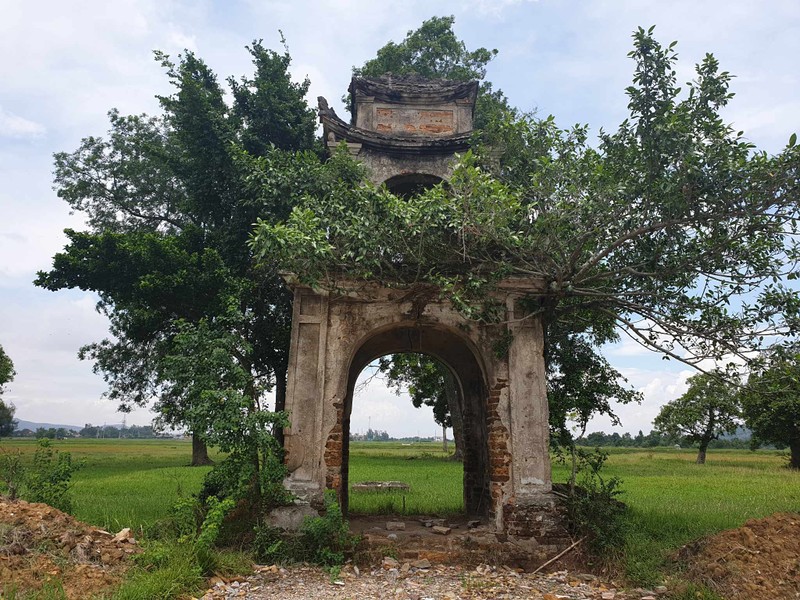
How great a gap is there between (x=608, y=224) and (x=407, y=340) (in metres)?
4.18

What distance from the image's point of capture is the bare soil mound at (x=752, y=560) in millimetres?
5945

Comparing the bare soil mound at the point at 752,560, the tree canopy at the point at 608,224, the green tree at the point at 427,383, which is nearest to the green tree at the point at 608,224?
the tree canopy at the point at 608,224

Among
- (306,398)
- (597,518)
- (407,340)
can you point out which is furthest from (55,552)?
(597,518)

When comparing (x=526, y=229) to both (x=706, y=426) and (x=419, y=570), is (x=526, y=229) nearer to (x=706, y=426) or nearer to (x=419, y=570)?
(x=419, y=570)

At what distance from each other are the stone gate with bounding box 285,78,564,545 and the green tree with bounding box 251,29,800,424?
0.43 meters

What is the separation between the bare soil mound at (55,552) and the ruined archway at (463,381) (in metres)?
3.92

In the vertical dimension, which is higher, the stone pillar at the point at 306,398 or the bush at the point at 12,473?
the stone pillar at the point at 306,398

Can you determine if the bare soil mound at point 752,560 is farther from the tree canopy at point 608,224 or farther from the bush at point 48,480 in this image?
the bush at point 48,480

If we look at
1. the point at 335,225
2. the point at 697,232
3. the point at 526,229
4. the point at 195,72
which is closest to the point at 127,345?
the point at 195,72

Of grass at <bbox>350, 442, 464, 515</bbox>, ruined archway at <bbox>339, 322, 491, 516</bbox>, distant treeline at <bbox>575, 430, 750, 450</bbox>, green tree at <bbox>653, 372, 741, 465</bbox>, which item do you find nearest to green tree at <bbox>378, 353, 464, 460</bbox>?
grass at <bbox>350, 442, 464, 515</bbox>

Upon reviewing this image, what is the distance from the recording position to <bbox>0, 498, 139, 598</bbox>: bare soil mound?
546 cm

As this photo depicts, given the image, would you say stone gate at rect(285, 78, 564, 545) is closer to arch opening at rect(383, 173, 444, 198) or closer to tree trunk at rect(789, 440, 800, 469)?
arch opening at rect(383, 173, 444, 198)

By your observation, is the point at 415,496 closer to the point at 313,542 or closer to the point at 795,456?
the point at 313,542

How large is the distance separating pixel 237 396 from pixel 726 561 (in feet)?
20.9
